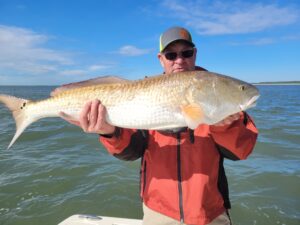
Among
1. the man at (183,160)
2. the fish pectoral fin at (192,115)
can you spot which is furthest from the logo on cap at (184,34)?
the fish pectoral fin at (192,115)

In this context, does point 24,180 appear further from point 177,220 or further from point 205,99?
point 205,99

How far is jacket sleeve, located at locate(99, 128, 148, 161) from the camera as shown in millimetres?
3836

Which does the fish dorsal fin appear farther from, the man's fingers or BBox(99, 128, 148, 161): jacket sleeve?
BBox(99, 128, 148, 161): jacket sleeve

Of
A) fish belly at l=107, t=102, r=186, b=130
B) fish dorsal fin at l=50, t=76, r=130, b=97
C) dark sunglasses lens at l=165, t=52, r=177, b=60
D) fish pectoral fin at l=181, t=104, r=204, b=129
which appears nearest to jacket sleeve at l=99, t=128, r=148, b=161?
fish belly at l=107, t=102, r=186, b=130

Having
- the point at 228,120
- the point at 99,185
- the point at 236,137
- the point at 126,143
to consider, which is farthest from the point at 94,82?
the point at 99,185

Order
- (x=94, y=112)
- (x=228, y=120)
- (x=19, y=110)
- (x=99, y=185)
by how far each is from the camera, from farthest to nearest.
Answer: (x=99, y=185), (x=19, y=110), (x=94, y=112), (x=228, y=120)

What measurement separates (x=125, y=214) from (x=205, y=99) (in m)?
4.96

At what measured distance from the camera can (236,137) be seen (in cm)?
343

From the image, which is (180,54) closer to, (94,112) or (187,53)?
(187,53)

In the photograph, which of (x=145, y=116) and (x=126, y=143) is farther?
(x=126, y=143)

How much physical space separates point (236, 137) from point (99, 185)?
652 centimetres

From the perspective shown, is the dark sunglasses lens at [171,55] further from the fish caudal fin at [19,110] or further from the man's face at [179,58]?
the fish caudal fin at [19,110]

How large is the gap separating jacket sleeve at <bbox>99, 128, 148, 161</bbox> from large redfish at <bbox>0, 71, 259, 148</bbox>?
25 cm

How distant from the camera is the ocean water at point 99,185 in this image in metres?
7.53
